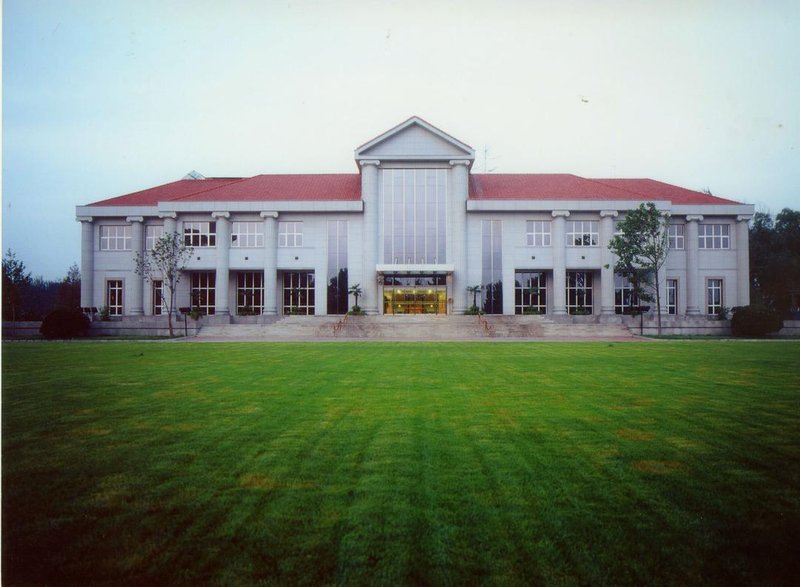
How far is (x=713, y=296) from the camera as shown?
153 ft

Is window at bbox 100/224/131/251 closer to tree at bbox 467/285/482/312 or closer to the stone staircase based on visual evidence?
the stone staircase

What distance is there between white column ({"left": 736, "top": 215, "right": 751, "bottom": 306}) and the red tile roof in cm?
221

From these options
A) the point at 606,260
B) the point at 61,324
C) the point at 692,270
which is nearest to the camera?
the point at 61,324

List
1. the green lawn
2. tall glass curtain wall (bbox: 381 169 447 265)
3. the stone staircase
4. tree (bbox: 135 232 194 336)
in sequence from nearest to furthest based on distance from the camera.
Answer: the green lawn → the stone staircase → tree (bbox: 135 232 194 336) → tall glass curtain wall (bbox: 381 169 447 265)

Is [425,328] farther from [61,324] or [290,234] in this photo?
[61,324]

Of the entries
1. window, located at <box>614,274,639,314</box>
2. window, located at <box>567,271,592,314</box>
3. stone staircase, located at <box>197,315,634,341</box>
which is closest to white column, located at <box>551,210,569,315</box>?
window, located at <box>567,271,592,314</box>

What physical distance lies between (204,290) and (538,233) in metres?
30.6

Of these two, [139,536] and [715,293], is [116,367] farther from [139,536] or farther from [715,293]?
[715,293]

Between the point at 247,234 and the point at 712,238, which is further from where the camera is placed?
the point at 712,238

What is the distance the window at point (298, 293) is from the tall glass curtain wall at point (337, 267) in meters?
2.17

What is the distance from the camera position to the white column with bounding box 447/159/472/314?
44594mm

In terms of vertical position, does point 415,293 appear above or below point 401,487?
above

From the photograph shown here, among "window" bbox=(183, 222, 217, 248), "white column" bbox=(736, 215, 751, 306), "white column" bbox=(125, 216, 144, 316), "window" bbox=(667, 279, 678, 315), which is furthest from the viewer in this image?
"white column" bbox=(125, 216, 144, 316)

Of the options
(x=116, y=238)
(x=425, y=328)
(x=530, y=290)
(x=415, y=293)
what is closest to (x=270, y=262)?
(x=415, y=293)
